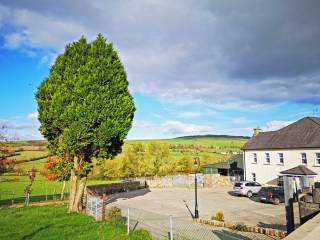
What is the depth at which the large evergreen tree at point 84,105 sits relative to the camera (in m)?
20.4

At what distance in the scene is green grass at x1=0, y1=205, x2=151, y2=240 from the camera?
47.6 ft

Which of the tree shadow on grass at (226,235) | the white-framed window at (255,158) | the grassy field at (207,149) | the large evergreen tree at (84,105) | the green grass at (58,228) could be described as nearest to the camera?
the green grass at (58,228)

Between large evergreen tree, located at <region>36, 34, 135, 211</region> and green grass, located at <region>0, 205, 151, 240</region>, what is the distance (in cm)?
308

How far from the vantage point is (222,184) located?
160 feet

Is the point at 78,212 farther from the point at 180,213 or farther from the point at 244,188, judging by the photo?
the point at 244,188

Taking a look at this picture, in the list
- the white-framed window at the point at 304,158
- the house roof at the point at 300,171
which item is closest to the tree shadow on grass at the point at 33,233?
the house roof at the point at 300,171

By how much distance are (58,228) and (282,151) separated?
33156mm

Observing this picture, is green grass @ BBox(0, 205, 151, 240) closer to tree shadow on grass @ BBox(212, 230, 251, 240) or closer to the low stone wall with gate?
tree shadow on grass @ BBox(212, 230, 251, 240)

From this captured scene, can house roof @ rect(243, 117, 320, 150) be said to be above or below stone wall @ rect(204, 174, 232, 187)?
above

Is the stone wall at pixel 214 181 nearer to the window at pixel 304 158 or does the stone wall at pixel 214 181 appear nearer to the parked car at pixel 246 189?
the parked car at pixel 246 189

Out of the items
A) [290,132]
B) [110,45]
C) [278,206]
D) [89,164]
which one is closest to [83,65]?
[110,45]

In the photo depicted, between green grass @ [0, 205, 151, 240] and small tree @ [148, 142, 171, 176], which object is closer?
green grass @ [0, 205, 151, 240]

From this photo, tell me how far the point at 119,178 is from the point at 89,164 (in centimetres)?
4687

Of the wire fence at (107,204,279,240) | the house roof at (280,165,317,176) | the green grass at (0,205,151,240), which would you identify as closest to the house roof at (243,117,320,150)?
the house roof at (280,165,317,176)
